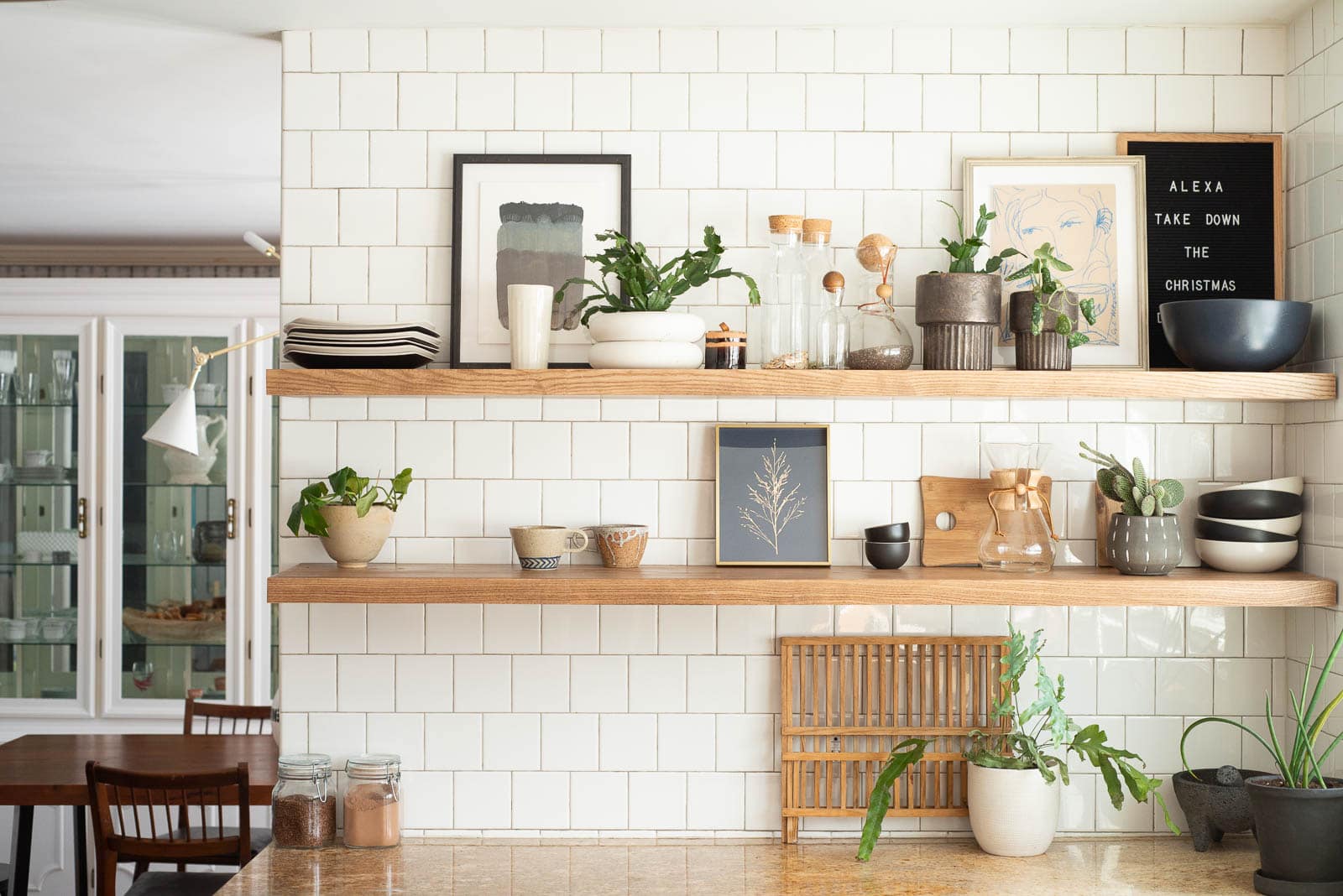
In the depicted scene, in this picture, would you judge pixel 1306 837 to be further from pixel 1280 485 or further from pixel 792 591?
pixel 792 591

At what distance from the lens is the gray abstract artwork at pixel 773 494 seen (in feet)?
7.31

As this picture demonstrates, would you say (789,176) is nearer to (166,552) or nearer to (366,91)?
(366,91)

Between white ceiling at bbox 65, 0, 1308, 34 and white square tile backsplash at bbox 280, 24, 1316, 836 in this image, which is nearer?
white ceiling at bbox 65, 0, 1308, 34

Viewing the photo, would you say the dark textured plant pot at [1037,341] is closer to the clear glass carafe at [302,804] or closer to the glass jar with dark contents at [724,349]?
the glass jar with dark contents at [724,349]

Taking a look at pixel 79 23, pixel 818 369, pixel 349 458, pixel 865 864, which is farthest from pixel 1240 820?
pixel 79 23

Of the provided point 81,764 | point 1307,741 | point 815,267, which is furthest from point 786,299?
point 81,764

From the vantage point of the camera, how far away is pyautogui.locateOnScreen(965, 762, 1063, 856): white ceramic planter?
82.0 inches

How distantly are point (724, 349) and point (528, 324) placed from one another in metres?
0.37

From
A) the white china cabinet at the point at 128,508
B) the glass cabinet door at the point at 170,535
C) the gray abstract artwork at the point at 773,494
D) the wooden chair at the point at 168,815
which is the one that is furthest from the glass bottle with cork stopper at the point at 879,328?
the glass cabinet door at the point at 170,535

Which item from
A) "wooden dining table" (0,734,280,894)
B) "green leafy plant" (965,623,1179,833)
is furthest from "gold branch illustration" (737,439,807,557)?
"wooden dining table" (0,734,280,894)

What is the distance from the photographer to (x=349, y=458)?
7.43ft

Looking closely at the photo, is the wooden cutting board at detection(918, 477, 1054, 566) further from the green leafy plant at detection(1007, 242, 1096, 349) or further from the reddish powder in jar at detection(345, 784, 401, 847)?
the reddish powder in jar at detection(345, 784, 401, 847)

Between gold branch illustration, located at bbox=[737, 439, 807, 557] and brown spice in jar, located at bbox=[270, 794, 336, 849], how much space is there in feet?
3.25

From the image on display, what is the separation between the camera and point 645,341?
2.04 meters
